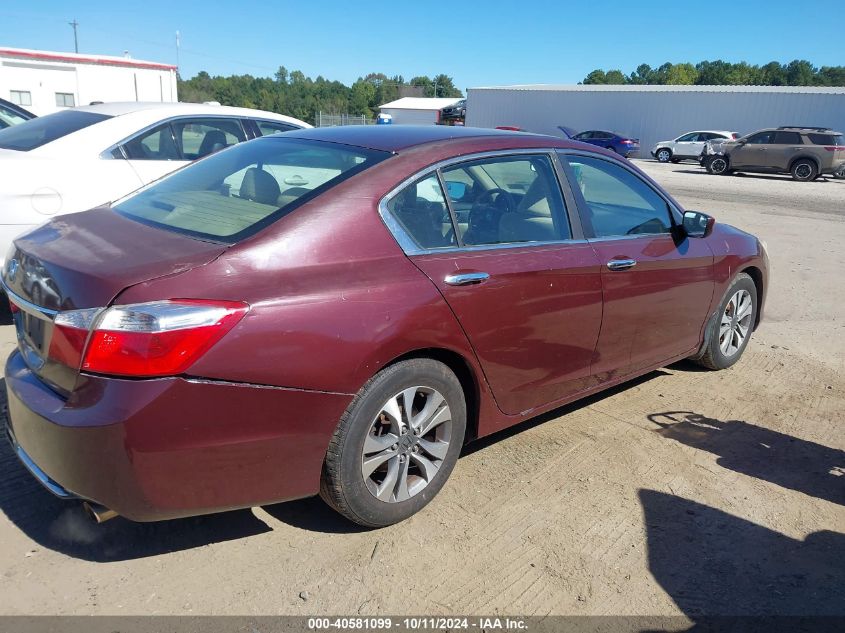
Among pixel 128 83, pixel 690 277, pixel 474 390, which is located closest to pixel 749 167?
pixel 690 277

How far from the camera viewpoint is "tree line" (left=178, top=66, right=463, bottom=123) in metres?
Answer: 77.5

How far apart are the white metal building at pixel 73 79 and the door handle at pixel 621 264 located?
37113mm

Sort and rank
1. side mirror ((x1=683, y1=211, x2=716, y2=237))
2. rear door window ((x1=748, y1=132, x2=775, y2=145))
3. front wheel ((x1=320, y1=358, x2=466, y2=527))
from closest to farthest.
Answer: front wheel ((x1=320, y1=358, x2=466, y2=527)), side mirror ((x1=683, y1=211, x2=716, y2=237)), rear door window ((x1=748, y1=132, x2=775, y2=145))

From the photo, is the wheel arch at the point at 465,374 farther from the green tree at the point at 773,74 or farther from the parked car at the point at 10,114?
the green tree at the point at 773,74

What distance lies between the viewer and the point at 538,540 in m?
3.01

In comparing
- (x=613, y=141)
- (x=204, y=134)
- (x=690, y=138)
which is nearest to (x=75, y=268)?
(x=204, y=134)

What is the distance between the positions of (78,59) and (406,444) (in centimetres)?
4036

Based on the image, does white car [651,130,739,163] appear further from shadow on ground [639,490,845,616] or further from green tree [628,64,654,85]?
green tree [628,64,654,85]

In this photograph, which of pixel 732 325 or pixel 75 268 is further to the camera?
pixel 732 325

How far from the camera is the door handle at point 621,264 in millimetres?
3730

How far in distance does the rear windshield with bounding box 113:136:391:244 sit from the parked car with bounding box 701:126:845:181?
83.9 feet

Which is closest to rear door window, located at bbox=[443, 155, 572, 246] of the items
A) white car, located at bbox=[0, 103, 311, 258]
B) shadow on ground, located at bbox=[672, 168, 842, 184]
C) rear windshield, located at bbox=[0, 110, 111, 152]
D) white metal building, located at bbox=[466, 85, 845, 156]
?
white car, located at bbox=[0, 103, 311, 258]

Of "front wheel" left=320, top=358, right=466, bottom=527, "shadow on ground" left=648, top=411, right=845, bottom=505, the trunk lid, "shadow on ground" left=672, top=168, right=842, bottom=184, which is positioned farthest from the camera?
"shadow on ground" left=672, top=168, right=842, bottom=184

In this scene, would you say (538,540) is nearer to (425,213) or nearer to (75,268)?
(425,213)
